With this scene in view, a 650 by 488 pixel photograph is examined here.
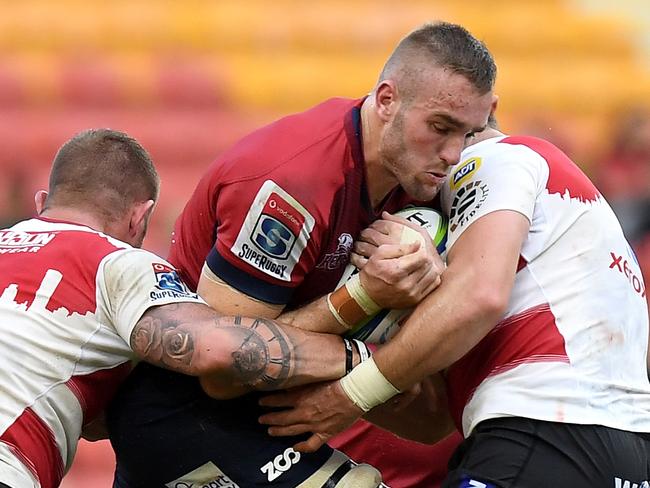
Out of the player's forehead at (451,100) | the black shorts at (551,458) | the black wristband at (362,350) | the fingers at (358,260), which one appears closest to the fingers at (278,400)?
the black wristband at (362,350)

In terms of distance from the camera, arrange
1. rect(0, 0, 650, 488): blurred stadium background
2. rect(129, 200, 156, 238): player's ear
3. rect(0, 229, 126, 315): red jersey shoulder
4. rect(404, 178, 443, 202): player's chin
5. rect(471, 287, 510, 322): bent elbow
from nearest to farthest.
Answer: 1. rect(471, 287, 510, 322): bent elbow
2. rect(0, 229, 126, 315): red jersey shoulder
3. rect(404, 178, 443, 202): player's chin
4. rect(129, 200, 156, 238): player's ear
5. rect(0, 0, 650, 488): blurred stadium background

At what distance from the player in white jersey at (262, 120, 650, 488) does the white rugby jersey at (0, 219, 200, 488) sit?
21.5 inches

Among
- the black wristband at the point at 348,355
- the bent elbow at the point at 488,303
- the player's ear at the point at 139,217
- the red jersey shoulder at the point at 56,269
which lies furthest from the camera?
the player's ear at the point at 139,217

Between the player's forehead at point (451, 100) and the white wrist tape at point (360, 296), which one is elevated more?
the player's forehead at point (451, 100)

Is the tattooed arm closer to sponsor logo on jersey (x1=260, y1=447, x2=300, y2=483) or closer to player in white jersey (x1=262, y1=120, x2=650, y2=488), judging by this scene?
player in white jersey (x1=262, y1=120, x2=650, y2=488)

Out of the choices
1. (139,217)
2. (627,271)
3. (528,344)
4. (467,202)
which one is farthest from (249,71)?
(528,344)

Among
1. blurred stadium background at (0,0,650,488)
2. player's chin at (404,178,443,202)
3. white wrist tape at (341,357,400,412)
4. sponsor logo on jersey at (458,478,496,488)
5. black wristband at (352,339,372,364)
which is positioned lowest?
blurred stadium background at (0,0,650,488)

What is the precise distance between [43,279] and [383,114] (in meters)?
1.22

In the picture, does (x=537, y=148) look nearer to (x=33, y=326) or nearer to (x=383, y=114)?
(x=383, y=114)

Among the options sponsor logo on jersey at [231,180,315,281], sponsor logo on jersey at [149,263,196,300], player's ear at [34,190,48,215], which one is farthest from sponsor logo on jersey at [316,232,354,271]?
player's ear at [34,190,48,215]

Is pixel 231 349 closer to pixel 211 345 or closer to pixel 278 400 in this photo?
pixel 211 345

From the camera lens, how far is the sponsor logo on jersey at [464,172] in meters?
4.35

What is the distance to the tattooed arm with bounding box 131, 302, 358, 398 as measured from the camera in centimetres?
400

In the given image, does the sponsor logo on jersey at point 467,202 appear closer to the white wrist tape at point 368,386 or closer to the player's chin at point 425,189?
the player's chin at point 425,189
